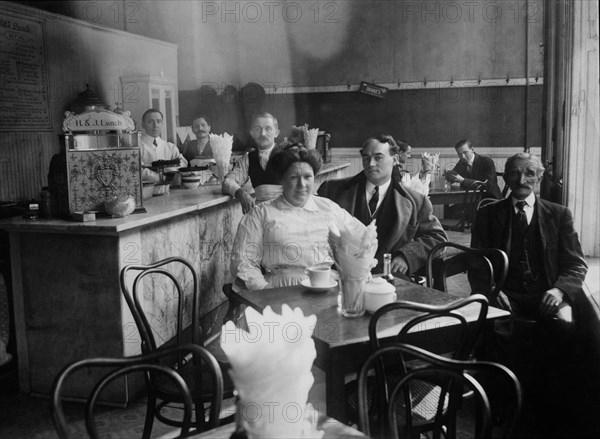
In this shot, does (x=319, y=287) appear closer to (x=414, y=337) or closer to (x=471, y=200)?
(x=414, y=337)

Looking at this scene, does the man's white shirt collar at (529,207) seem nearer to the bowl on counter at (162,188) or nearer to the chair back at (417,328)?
the chair back at (417,328)

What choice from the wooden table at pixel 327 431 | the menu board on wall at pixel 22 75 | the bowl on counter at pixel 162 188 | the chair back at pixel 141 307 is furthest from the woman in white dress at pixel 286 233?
the menu board on wall at pixel 22 75

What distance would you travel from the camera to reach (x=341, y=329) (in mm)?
2352

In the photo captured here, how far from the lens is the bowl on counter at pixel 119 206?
354 cm

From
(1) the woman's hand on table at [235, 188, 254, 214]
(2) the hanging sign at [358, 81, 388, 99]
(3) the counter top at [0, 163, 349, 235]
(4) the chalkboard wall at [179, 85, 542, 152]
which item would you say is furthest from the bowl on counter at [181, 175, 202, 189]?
(2) the hanging sign at [358, 81, 388, 99]

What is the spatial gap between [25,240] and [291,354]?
2713 millimetres

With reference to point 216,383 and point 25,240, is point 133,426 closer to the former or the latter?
point 25,240

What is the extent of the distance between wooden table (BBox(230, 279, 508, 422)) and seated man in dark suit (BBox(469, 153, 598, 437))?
27.2 inches

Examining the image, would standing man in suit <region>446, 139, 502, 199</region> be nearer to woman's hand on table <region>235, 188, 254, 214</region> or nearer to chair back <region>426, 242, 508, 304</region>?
woman's hand on table <region>235, 188, 254, 214</region>

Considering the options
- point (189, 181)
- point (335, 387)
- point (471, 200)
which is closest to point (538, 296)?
point (335, 387)

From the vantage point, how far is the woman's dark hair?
332 cm

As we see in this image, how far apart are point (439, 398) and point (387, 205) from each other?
1.73m

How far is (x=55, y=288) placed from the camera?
11.6 feet

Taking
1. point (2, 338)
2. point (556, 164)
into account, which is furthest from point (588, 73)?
point (2, 338)
